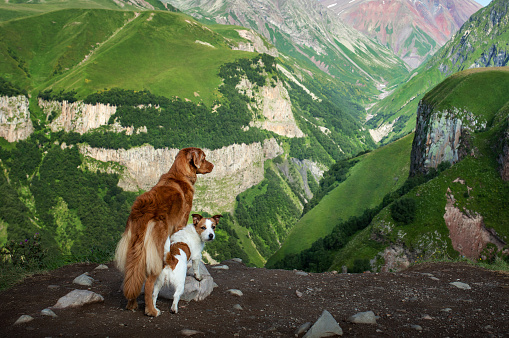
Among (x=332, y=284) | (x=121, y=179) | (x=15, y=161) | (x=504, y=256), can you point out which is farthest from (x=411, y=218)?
(x=15, y=161)

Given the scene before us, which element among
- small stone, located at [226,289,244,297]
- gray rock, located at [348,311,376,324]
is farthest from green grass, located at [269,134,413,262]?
gray rock, located at [348,311,376,324]

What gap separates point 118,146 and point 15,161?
1786 inches

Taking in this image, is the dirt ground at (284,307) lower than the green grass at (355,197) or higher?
higher

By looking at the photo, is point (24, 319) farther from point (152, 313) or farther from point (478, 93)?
point (478, 93)

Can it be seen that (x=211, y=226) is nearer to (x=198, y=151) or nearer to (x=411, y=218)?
(x=198, y=151)

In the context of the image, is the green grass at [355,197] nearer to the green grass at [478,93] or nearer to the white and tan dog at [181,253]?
the green grass at [478,93]

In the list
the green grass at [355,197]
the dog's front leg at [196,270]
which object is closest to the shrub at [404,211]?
the green grass at [355,197]

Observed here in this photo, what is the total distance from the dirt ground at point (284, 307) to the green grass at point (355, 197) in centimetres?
7767

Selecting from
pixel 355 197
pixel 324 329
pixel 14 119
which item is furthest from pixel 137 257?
pixel 14 119

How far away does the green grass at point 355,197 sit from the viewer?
319ft

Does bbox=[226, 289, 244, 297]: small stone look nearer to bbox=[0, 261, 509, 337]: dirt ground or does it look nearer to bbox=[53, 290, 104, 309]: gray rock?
bbox=[0, 261, 509, 337]: dirt ground

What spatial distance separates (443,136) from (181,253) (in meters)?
78.1

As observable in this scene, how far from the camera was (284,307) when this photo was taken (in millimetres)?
12797

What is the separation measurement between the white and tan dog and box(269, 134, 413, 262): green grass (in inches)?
3225
